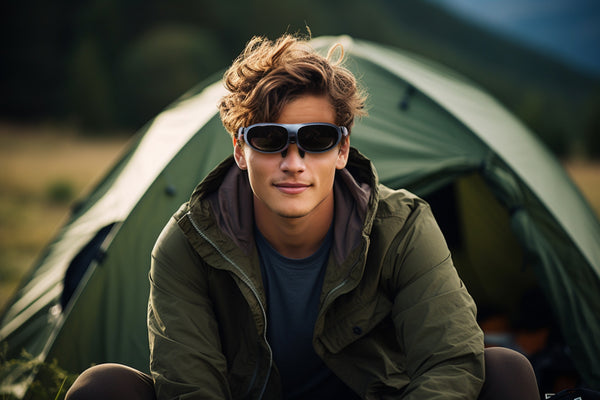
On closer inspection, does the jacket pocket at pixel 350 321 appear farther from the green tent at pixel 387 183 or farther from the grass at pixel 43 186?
the grass at pixel 43 186

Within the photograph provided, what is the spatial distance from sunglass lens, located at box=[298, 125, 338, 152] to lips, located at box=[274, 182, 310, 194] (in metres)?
0.12

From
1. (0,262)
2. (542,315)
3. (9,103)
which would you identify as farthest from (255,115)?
(9,103)

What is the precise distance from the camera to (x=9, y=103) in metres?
21.5

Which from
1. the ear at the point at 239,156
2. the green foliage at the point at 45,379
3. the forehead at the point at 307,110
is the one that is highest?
the forehead at the point at 307,110

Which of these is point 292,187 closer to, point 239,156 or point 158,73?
point 239,156

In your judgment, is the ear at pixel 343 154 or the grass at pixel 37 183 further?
the grass at pixel 37 183

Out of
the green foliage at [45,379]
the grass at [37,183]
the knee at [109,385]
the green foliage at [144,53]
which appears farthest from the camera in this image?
the green foliage at [144,53]

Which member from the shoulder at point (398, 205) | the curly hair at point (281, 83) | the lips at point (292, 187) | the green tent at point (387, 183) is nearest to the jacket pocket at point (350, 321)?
the shoulder at point (398, 205)

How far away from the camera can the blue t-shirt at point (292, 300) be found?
77.8 inches

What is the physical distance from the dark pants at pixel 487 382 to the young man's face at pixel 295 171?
709mm

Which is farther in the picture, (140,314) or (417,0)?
(417,0)

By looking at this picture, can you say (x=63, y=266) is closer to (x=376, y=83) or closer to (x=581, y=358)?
(x=376, y=83)

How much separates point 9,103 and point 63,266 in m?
21.3

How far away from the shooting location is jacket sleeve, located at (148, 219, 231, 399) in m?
1.72
